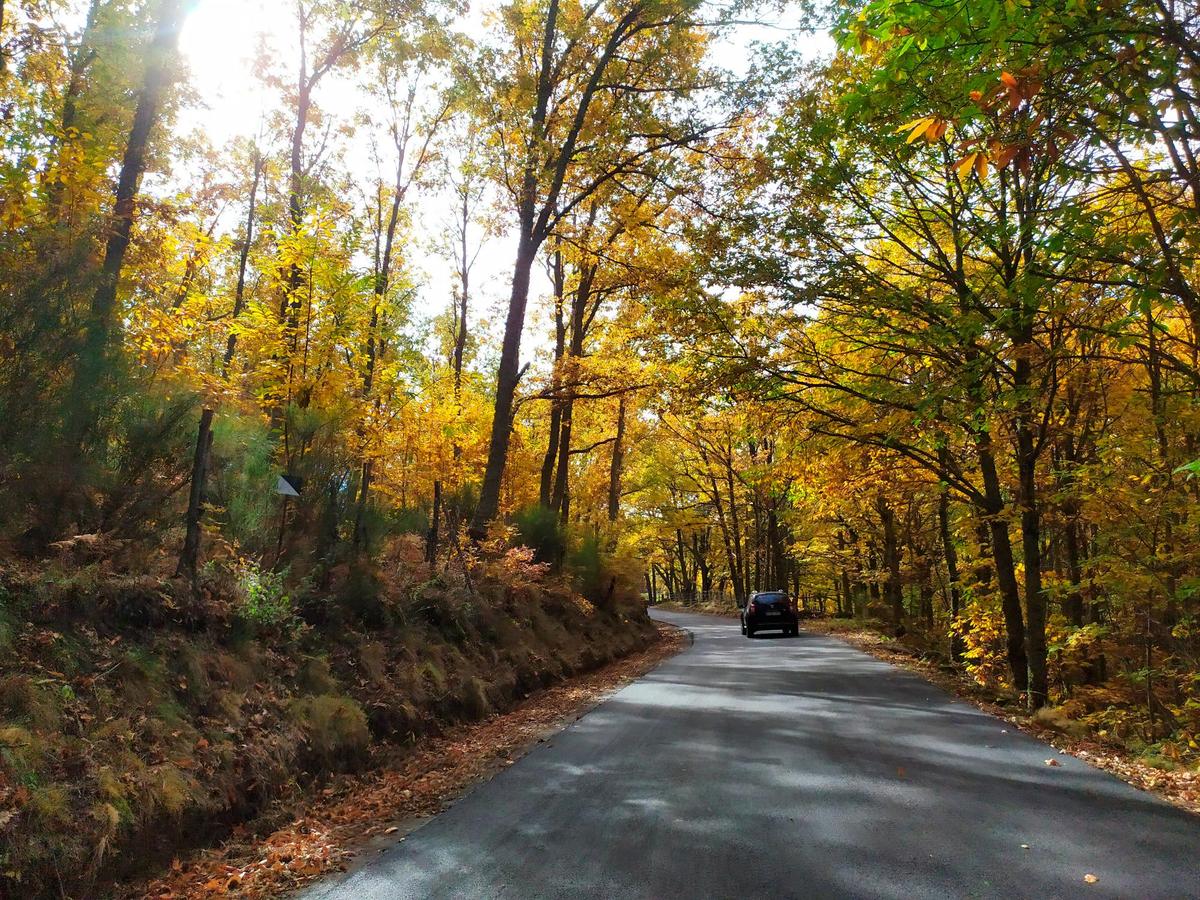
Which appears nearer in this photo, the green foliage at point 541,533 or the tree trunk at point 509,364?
the tree trunk at point 509,364

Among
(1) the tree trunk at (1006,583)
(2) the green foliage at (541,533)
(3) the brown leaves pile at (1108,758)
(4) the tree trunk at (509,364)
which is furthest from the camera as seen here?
(2) the green foliage at (541,533)

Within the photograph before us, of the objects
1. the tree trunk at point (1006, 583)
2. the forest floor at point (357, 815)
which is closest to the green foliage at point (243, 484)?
the forest floor at point (357, 815)

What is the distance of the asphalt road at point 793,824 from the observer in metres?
4.00

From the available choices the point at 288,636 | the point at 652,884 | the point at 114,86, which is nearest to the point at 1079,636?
the point at 652,884

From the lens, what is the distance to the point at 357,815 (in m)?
5.48

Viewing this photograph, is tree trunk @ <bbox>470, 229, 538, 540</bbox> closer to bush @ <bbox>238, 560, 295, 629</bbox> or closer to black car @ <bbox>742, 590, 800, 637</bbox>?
bush @ <bbox>238, 560, 295, 629</bbox>

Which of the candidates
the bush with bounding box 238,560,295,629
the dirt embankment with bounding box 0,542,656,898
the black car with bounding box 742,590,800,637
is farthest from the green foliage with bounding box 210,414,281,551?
the black car with bounding box 742,590,800,637

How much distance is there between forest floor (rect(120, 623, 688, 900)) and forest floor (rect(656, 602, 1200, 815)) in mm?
5572

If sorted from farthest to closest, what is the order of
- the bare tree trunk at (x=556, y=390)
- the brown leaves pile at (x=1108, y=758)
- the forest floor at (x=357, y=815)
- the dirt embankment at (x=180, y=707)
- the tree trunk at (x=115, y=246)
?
1. the bare tree trunk at (x=556, y=390)
2. the tree trunk at (x=115, y=246)
3. the brown leaves pile at (x=1108, y=758)
4. the forest floor at (x=357, y=815)
5. the dirt embankment at (x=180, y=707)

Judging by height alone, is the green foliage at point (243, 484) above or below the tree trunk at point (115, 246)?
below

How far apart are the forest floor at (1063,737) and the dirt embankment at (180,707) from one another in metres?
6.73

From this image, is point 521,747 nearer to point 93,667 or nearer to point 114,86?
point 93,667

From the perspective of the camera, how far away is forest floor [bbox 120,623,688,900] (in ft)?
13.9

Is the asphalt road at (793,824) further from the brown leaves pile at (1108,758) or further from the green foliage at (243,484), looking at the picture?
the green foliage at (243,484)
